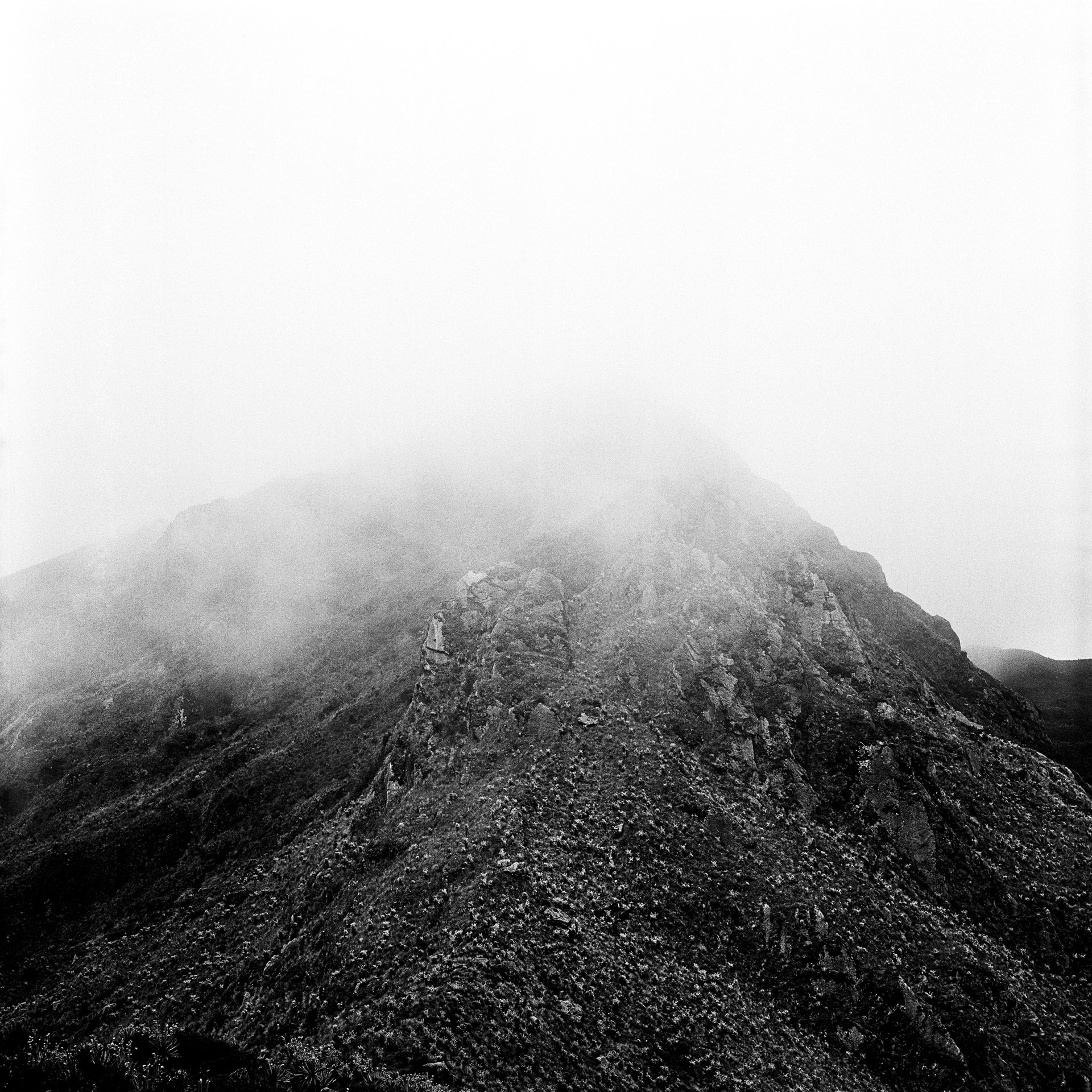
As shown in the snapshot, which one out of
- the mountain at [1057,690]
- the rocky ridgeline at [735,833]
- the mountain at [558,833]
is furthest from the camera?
the mountain at [1057,690]

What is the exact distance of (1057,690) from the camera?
88.8 meters

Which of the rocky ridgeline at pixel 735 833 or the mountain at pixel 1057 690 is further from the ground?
the rocky ridgeline at pixel 735 833

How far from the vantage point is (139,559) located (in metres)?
69.2

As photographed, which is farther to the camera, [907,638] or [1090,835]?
[907,638]

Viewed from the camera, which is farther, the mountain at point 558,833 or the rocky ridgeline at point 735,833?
the rocky ridgeline at point 735,833

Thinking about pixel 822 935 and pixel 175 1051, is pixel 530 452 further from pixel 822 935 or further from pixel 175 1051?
pixel 175 1051

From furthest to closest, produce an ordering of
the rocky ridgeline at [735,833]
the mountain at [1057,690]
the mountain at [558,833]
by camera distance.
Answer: the mountain at [1057,690], the rocky ridgeline at [735,833], the mountain at [558,833]

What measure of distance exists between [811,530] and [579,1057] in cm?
4683

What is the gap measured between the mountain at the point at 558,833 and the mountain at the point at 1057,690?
979 inches

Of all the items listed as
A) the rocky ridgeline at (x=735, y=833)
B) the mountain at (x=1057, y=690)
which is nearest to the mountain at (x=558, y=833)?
the rocky ridgeline at (x=735, y=833)

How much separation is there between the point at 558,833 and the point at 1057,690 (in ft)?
303

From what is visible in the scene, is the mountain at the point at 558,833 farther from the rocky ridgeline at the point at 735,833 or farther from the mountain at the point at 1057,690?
the mountain at the point at 1057,690

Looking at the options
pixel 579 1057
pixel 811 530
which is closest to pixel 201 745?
pixel 579 1057

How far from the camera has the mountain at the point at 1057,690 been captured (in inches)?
2668
